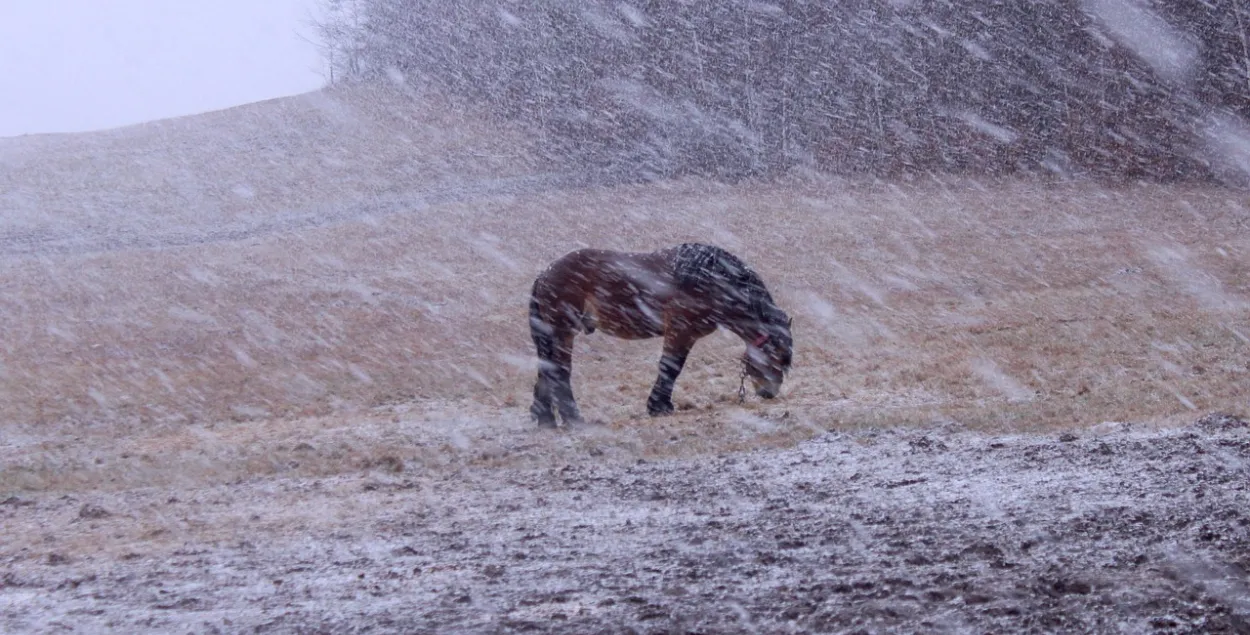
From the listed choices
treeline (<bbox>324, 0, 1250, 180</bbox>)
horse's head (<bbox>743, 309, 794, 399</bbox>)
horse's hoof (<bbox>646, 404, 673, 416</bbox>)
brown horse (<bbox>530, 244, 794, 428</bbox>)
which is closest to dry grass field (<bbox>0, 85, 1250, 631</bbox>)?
horse's hoof (<bbox>646, 404, 673, 416</bbox>)

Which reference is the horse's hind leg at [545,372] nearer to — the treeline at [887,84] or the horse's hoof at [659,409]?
the horse's hoof at [659,409]

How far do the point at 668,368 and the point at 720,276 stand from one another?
42.2 inches

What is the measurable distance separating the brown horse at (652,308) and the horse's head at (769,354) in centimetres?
1

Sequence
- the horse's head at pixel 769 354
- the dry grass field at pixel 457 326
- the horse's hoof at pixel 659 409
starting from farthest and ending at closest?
the horse's hoof at pixel 659 409 → the horse's head at pixel 769 354 → the dry grass field at pixel 457 326

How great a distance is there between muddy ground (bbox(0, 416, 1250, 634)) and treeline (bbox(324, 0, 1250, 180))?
27244mm

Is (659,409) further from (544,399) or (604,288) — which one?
(604,288)

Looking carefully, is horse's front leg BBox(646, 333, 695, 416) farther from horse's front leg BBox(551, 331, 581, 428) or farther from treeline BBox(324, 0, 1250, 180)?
treeline BBox(324, 0, 1250, 180)

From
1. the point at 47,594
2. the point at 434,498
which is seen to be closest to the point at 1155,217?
the point at 434,498

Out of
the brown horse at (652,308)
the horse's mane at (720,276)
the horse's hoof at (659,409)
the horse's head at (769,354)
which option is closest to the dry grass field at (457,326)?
the horse's hoof at (659,409)

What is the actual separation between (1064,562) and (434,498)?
4287 mm

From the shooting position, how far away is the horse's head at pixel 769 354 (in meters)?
11.4

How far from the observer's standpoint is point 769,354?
11.5 metres

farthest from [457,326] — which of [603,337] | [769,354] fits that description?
[769,354]

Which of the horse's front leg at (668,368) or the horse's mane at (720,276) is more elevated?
the horse's mane at (720,276)
